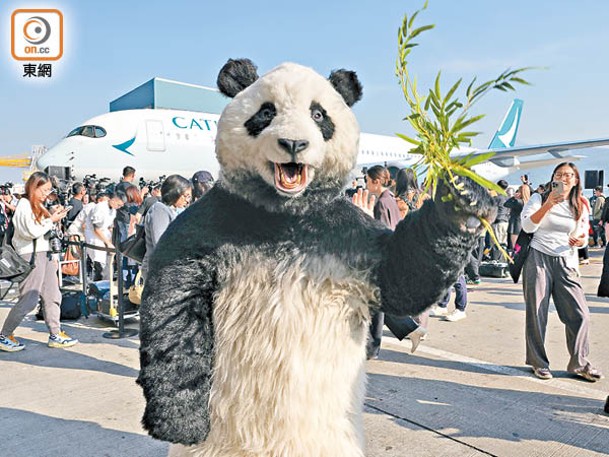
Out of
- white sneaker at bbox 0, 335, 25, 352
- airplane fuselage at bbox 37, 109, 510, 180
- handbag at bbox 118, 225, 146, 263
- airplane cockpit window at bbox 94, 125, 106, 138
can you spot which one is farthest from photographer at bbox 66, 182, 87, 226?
airplane cockpit window at bbox 94, 125, 106, 138

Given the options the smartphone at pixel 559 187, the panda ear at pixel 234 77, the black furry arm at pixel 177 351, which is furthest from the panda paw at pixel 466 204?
the smartphone at pixel 559 187

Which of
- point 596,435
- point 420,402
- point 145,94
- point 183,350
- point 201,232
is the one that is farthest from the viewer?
point 145,94

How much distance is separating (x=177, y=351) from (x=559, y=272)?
11.8ft

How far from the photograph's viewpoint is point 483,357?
469cm

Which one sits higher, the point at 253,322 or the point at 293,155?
the point at 293,155

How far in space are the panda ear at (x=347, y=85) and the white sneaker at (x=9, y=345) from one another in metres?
4.33

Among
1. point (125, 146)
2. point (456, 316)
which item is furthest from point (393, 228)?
point (125, 146)

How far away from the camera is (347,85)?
69.9 inches

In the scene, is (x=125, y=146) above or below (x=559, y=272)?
above

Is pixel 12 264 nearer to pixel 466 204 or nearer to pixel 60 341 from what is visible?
pixel 60 341

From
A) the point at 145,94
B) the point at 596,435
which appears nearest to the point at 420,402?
the point at 596,435

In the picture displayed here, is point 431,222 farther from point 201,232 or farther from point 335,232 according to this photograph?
point 201,232

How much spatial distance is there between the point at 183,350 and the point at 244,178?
55 centimetres

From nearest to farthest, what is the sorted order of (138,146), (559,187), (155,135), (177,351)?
(177,351) < (559,187) < (138,146) < (155,135)
